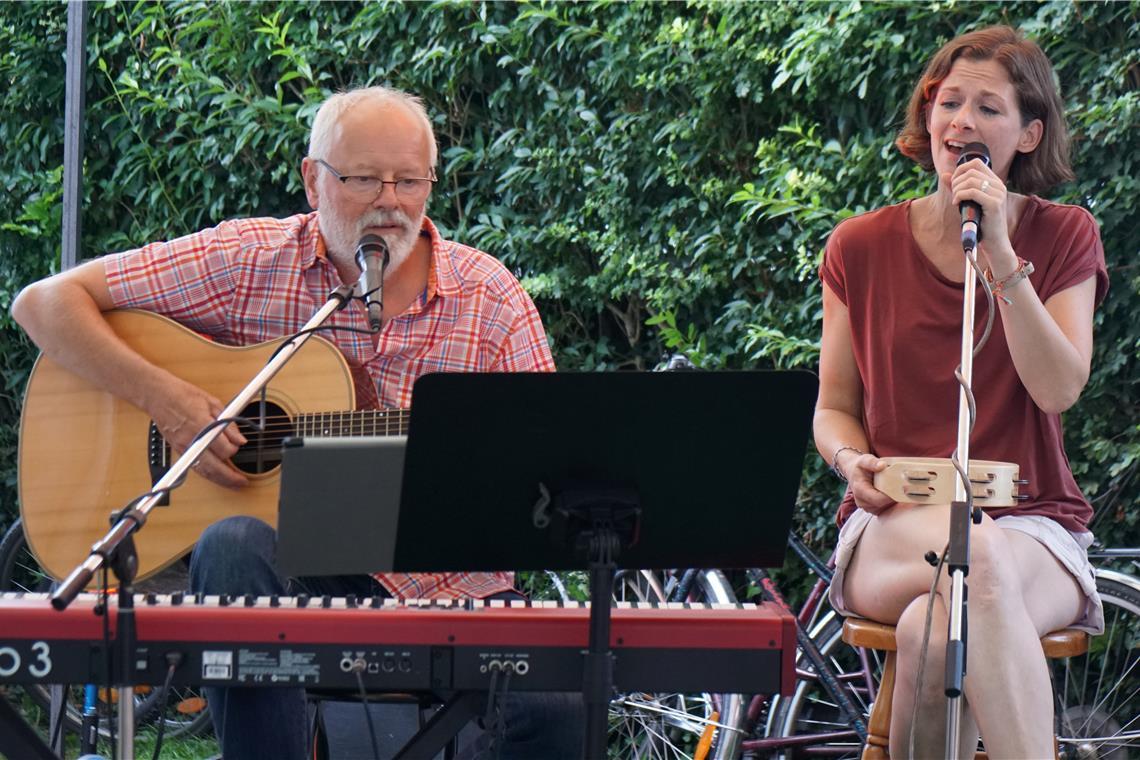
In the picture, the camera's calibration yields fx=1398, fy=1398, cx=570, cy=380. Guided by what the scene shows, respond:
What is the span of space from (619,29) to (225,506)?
84.1 inches

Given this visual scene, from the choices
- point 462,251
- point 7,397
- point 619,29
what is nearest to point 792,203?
point 619,29

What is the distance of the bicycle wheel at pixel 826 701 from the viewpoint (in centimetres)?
353

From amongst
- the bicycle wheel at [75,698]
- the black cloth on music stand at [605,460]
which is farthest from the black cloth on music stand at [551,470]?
the bicycle wheel at [75,698]

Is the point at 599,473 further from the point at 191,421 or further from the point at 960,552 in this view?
the point at 191,421

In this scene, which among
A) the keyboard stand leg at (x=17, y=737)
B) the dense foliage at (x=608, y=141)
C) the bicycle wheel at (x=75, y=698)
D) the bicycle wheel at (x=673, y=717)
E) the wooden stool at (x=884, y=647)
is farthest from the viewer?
the bicycle wheel at (x=75, y=698)

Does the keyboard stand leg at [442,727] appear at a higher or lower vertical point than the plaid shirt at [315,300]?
lower

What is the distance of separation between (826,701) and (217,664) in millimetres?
2280

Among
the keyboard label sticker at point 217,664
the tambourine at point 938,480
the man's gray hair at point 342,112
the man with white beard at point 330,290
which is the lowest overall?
the keyboard label sticker at point 217,664

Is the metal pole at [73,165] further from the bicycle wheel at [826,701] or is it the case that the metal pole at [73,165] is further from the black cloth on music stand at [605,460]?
the bicycle wheel at [826,701]

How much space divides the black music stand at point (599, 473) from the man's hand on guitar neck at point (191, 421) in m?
0.83

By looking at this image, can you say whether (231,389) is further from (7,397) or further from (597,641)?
(7,397)

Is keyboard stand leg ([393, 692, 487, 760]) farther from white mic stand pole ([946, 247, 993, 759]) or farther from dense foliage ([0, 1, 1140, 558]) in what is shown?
dense foliage ([0, 1, 1140, 558])

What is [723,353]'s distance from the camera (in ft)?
13.3

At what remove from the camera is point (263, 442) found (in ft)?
8.83
